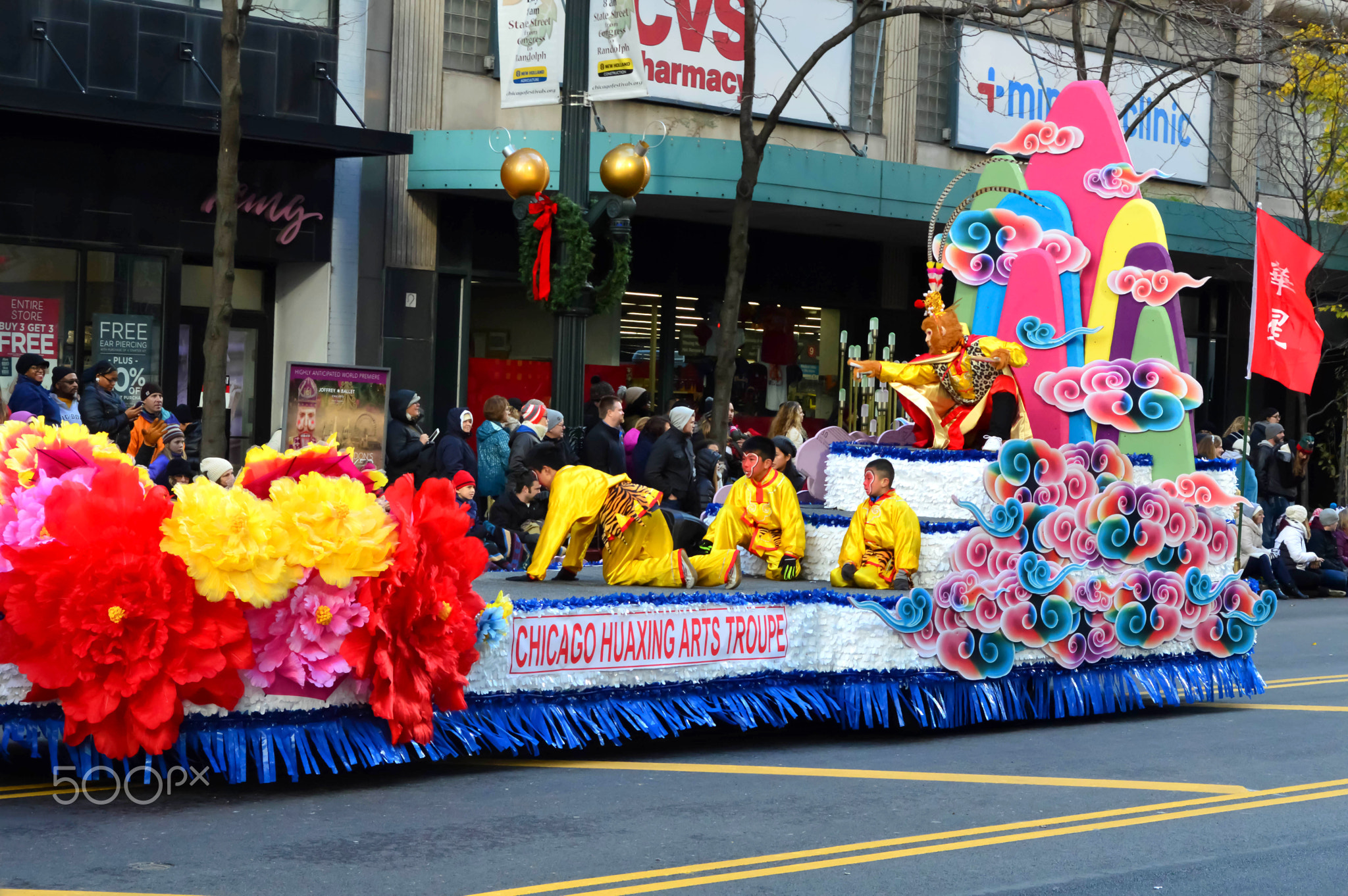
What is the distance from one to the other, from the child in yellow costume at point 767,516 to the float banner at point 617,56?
4.35 meters

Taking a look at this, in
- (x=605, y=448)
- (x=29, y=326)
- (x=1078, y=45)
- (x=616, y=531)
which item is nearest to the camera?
(x=616, y=531)

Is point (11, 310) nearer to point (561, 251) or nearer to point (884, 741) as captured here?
point (561, 251)

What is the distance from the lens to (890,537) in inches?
379

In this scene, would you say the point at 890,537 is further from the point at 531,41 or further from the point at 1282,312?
the point at 531,41

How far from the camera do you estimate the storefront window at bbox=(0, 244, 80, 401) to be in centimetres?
1691

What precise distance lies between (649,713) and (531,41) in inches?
282

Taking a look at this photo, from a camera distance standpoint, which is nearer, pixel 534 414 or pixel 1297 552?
pixel 534 414

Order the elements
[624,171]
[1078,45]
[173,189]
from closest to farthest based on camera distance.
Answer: [624,171] < [173,189] < [1078,45]

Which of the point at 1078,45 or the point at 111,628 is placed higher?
the point at 1078,45

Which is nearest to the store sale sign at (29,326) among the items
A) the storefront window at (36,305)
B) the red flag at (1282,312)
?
the storefront window at (36,305)

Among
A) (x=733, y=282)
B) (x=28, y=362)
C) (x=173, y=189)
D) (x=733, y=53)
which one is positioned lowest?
A: (x=28, y=362)

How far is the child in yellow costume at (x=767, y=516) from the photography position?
33.9 feet

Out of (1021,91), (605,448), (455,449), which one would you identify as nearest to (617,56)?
(605,448)

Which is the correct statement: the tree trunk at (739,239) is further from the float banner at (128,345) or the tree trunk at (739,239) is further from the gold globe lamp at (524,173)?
the float banner at (128,345)
